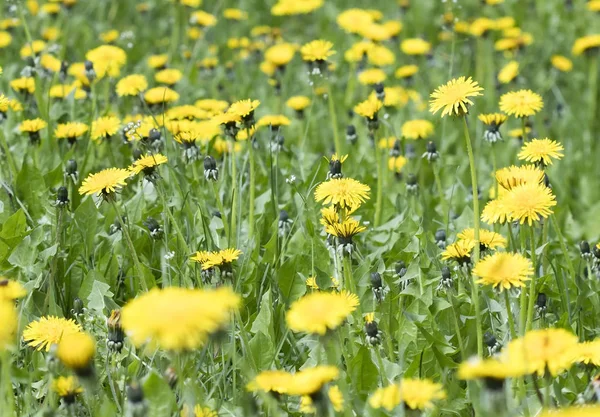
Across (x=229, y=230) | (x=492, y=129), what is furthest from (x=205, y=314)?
(x=492, y=129)

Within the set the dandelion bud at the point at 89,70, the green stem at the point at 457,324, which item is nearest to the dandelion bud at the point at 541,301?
the green stem at the point at 457,324

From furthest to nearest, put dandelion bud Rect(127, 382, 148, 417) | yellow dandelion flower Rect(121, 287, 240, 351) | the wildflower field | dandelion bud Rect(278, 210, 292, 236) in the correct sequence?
dandelion bud Rect(278, 210, 292, 236) → the wildflower field → dandelion bud Rect(127, 382, 148, 417) → yellow dandelion flower Rect(121, 287, 240, 351)

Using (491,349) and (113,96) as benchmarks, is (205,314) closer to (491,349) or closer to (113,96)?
(491,349)

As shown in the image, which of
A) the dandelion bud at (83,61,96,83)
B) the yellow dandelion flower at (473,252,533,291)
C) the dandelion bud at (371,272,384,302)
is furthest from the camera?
the dandelion bud at (83,61,96,83)

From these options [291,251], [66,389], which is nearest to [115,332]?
[66,389]

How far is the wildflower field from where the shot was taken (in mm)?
1730

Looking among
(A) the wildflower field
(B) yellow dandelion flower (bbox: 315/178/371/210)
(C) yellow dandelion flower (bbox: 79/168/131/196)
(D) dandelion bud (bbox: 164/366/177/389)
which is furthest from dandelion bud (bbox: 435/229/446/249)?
(D) dandelion bud (bbox: 164/366/177/389)

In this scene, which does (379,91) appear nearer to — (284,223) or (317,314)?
(284,223)

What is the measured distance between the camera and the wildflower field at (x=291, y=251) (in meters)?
1.73

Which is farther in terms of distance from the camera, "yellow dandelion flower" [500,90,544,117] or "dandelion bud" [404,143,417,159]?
"dandelion bud" [404,143,417,159]

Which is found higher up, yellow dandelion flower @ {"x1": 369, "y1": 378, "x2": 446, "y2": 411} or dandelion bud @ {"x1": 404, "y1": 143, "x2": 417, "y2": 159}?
dandelion bud @ {"x1": 404, "y1": 143, "x2": 417, "y2": 159}

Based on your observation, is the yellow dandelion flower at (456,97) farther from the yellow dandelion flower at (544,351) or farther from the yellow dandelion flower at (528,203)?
the yellow dandelion flower at (544,351)

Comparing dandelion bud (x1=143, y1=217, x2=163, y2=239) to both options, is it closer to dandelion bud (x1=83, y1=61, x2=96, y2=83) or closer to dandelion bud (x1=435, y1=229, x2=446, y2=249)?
dandelion bud (x1=435, y1=229, x2=446, y2=249)

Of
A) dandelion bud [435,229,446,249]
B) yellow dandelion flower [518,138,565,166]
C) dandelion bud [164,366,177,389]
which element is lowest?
dandelion bud [164,366,177,389]
